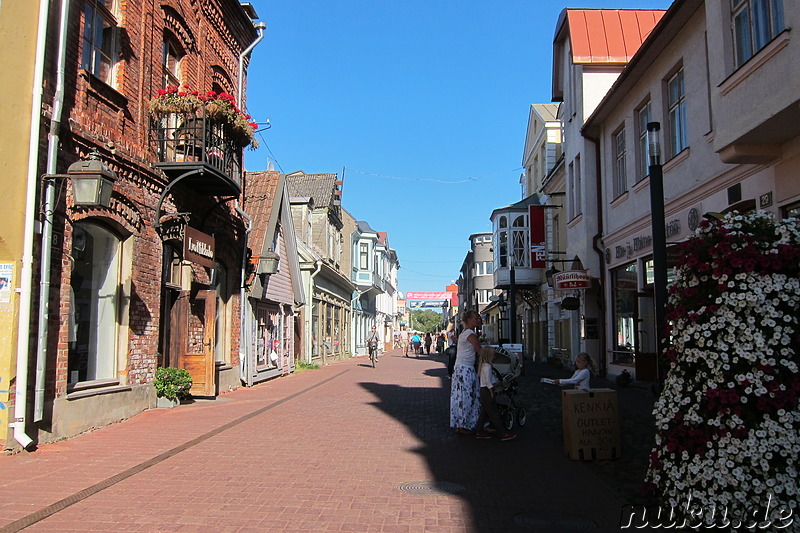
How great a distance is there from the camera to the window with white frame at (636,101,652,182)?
50.1 feet

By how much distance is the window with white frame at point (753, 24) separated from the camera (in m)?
8.38

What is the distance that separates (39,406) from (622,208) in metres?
13.6

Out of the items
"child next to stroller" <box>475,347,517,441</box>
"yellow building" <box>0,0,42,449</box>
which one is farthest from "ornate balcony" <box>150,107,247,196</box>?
"child next to stroller" <box>475,347,517,441</box>

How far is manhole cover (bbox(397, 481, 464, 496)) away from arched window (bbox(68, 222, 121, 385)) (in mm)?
5576

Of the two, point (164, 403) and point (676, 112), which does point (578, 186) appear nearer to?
point (676, 112)

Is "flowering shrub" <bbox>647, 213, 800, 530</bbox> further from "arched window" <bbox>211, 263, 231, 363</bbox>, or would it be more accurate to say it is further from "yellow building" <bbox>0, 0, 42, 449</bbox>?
"arched window" <bbox>211, 263, 231, 363</bbox>

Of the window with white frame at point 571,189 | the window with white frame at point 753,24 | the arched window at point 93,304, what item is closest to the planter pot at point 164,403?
the arched window at point 93,304

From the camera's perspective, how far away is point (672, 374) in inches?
199

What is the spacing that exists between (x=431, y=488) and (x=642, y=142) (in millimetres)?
11917

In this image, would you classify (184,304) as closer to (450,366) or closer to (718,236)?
(450,366)

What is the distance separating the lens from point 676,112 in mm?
13602

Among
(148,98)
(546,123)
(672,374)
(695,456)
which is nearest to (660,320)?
(672,374)

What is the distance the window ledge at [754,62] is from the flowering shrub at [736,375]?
3.92m

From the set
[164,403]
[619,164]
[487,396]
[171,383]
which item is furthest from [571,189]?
[164,403]
